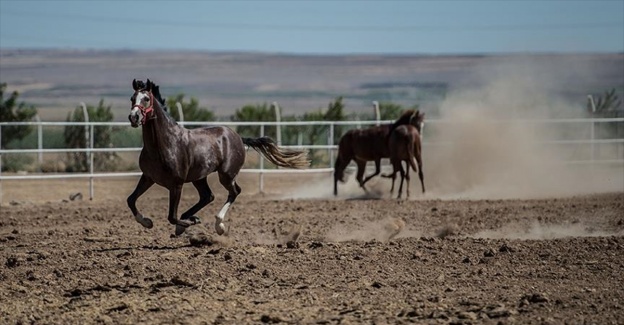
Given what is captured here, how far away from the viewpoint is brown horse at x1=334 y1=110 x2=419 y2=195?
72.6 feet

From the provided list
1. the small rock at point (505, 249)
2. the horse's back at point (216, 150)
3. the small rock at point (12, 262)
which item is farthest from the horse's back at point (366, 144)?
the small rock at point (12, 262)

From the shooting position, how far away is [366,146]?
73.9ft

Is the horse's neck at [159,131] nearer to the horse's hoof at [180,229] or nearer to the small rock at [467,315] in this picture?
the horse's hoof at [180,229]

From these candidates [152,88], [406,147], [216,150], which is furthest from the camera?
[406,147]

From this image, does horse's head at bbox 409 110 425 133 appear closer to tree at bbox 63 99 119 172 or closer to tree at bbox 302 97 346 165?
tree at bbox 302 97 346 165

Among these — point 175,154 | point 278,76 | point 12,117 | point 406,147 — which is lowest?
point 175,154

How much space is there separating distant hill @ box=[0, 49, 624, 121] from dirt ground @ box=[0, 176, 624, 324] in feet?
268

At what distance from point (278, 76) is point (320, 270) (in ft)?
450

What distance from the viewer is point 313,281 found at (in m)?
9.84

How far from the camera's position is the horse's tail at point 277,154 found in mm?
14586

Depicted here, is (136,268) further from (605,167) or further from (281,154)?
(605,167)

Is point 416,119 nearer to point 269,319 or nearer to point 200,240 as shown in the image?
point 200,240

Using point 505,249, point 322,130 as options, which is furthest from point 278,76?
point 505,249

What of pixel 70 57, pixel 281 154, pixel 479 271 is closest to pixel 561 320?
pixel 479 271
